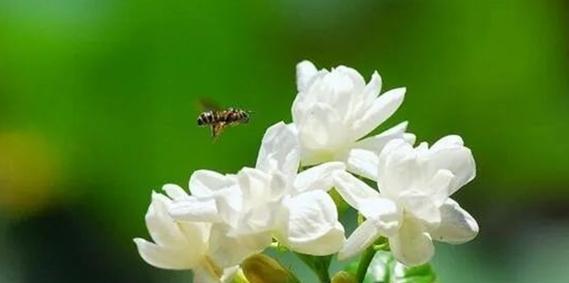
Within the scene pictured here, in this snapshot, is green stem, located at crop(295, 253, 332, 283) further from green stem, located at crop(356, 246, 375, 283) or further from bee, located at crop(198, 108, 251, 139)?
→ bee, located at crop(198, 108, 251, 139)

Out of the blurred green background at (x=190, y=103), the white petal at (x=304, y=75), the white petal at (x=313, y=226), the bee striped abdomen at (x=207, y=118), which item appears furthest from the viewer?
the blurred green background at (x=190, y=103)

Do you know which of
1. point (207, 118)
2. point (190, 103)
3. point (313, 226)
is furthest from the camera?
point (190, 103)

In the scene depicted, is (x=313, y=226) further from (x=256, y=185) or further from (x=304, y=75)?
(x=304, y=75)

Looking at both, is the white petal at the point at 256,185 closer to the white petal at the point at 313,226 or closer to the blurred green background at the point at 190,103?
the white petal at the point at 313,226

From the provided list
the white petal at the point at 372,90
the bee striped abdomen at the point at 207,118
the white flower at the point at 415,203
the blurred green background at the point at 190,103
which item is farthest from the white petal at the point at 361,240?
the blurred green background at the point at 190,103

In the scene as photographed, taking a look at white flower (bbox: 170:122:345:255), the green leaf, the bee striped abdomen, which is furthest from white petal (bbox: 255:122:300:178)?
the bee striped abdomen

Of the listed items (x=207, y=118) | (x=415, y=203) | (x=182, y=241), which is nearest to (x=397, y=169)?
(x=415, y=203)
